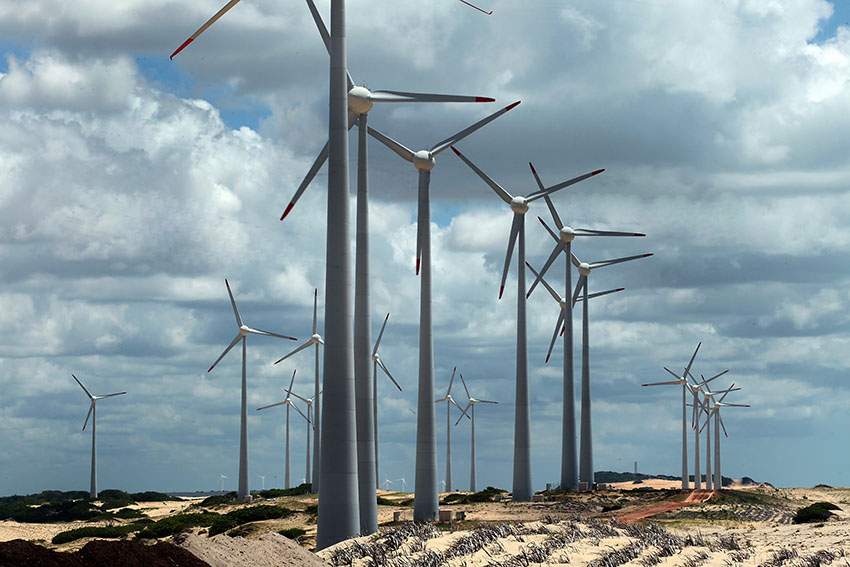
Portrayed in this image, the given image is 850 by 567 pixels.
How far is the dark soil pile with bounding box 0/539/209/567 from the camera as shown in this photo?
91.1 ft

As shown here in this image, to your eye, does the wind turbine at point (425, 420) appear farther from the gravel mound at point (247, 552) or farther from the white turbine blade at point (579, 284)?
the white turbine blade at point (579, 284)

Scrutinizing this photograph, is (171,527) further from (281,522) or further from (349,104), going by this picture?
(349,104)

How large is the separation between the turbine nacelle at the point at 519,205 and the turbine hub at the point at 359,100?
2954 cm

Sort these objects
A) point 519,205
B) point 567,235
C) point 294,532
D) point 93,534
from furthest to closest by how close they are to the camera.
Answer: point 567,235
point 519,205
point 93,534
point 294,532

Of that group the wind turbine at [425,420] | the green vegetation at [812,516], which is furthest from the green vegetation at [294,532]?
the green vegetation at [812,516]

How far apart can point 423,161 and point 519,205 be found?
20.5 metres

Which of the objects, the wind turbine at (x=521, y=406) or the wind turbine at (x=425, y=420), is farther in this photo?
the wind turbine at (x=521, y=406)

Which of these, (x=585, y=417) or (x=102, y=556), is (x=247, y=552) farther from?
(x=585, y=417)

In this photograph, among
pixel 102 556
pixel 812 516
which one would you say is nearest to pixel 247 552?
pixel 102 556

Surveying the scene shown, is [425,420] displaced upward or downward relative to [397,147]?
downward

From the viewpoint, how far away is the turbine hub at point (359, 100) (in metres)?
58.6

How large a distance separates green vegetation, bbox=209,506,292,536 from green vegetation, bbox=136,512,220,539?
94 cm

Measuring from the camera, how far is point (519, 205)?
284ft

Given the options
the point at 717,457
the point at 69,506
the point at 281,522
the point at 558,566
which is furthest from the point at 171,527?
the point at 717,457
